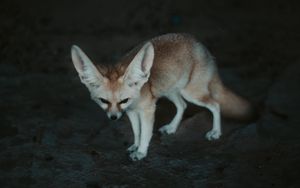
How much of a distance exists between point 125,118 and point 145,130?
0.90 metres

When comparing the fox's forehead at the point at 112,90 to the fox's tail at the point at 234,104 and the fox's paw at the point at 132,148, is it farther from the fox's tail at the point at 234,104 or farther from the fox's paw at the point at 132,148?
the fox's tail at the point at 234,104

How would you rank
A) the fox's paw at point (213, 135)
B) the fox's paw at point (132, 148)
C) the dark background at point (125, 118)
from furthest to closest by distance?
the fox's paw at point (213, 135), the fox's paw at point (132, 148), the dark background at point (125, 118)

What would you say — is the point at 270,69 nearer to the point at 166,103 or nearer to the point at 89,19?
the point at 166,103

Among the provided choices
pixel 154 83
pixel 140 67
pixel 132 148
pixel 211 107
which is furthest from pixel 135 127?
pixel 140 67

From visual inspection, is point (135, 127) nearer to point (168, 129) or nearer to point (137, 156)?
point (137, 156)

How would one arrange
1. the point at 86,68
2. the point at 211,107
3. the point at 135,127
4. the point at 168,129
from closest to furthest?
the point at 86,68
the point at 135,127
the point at 211,107
the point at 168,129

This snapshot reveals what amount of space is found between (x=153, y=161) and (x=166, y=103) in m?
1.33

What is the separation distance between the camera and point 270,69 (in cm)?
624

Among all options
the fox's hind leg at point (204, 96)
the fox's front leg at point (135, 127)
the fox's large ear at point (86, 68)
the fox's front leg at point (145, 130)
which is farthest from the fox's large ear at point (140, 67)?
the fox's hind leg at point (204, 96)

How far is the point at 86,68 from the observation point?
3.71 meters

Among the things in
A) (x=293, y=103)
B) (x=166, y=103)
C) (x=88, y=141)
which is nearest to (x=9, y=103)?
→ (x=88, y=141)

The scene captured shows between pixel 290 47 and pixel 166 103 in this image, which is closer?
pixel 166 103

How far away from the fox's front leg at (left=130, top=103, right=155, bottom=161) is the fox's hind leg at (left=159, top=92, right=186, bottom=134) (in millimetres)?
526

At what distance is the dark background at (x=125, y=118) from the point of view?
3.96m
